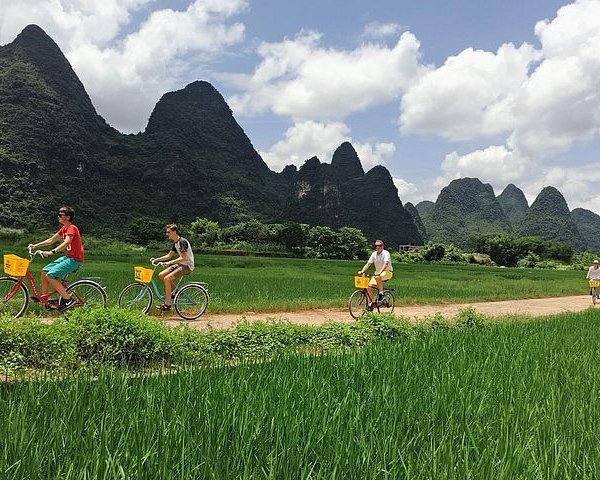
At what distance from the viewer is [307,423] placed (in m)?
2.13

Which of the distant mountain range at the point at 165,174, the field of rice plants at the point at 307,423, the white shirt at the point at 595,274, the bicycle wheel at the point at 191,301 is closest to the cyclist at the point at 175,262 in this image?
the bicycle wheel at the point at 191,301

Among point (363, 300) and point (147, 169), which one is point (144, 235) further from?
point (363, 300)

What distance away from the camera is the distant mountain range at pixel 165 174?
69.4m

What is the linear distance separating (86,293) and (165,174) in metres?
84.9

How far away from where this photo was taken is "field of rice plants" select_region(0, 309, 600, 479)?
1.67m

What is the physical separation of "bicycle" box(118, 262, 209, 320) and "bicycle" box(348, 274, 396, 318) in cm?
300

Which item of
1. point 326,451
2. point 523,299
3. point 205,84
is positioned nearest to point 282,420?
point 326,451

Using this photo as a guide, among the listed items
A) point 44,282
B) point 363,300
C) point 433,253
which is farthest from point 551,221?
point 44,282

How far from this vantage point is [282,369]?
10.8 ft

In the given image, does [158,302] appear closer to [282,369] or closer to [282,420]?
[282,369]

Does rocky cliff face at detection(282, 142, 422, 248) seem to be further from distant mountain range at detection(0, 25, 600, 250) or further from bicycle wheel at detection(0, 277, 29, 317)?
bicycle wheel at detection(0, 277, 29, 317)

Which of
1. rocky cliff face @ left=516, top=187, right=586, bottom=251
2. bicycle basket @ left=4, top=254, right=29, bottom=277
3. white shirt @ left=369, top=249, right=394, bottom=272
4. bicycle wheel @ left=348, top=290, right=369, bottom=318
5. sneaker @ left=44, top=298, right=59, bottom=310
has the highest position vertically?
rocky cliff face @ left=516, top=187, right=586, bottom=251

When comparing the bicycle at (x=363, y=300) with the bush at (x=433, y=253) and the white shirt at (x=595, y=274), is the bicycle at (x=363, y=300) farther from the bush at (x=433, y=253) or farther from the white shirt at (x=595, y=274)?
the bush at (x=433, y=253)

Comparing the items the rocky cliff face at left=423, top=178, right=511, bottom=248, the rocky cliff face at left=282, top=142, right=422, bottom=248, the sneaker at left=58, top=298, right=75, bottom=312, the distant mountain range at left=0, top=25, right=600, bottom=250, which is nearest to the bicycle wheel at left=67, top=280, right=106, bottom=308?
the sneaker at left=58, top=298, right=75, bottom=312
